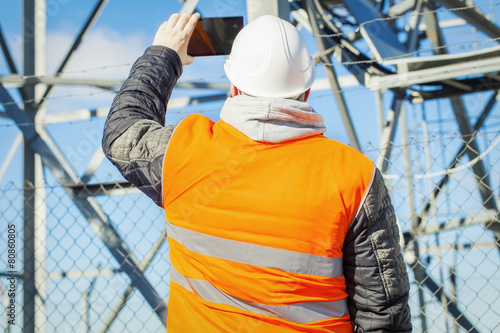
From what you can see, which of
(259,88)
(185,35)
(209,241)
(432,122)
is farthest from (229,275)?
(432,122)

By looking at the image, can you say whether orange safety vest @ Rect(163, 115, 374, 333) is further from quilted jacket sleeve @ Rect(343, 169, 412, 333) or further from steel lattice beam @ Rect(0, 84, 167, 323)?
steel lattice beam @ Rect(0, 84, 167, 323)

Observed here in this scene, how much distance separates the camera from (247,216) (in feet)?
4.38

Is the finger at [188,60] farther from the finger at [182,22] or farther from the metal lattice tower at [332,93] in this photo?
the metal lattice tower at [332,93]

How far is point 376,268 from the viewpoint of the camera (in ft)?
4.53

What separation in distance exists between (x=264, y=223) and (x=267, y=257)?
0.09 m

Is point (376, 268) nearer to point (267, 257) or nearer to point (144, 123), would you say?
point (267, 257)

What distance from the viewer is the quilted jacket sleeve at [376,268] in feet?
4.46

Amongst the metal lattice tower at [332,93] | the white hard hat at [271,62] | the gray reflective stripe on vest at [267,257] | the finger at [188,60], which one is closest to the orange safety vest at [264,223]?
the gray reflective stripe on vest at [267,257]

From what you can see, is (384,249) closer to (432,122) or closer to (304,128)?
(304,128)

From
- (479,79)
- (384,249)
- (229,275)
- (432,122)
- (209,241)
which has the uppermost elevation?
(209,241)

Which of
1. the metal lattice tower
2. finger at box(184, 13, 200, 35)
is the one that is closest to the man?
finger at box(184, 13, 200, 35)

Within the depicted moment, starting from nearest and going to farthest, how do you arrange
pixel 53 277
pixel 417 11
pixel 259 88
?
pixel 259 88 → pixel 53 277 → pixel 417 11

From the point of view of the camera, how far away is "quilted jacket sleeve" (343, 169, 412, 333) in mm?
1358

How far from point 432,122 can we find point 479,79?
2122 mm
